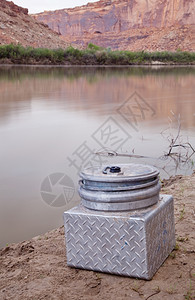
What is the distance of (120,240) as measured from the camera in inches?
96.8

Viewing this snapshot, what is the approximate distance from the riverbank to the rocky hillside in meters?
65.2

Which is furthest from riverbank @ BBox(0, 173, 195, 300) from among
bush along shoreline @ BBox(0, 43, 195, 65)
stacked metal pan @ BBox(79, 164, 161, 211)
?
bush along shoreline @ BBox(0, 43, 195, 65)

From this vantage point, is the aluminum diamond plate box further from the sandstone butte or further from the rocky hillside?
the sandstone butte

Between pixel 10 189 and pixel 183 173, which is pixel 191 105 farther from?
pixel 10 189

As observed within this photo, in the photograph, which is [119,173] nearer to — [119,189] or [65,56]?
[119,189]

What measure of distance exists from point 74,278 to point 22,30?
77995 mm

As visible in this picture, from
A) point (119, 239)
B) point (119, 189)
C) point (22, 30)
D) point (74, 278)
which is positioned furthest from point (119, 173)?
point (22, 30)

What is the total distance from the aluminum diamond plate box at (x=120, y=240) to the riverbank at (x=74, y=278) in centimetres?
7

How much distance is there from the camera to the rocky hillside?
233ft

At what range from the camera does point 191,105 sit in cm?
1298

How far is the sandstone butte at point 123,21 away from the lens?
382 feet

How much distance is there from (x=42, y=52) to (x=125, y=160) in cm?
4055

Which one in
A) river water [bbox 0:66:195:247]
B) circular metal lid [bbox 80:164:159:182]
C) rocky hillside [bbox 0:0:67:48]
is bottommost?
river water [bbox 0:66:195:247]

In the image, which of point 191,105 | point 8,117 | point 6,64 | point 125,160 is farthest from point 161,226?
point 6,64
